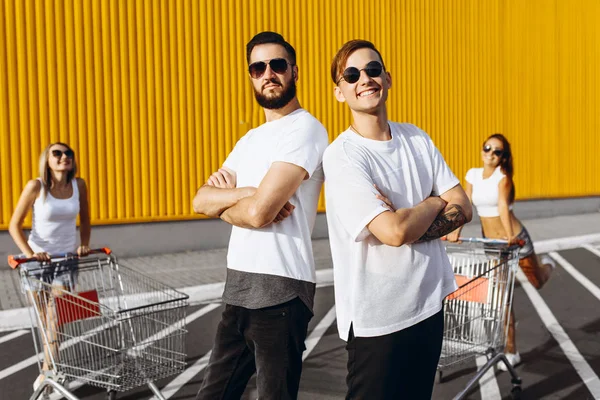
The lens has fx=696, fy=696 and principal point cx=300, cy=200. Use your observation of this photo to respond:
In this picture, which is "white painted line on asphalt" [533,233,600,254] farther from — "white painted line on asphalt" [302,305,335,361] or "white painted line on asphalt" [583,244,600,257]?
"white painted line on asphalt" [302,305,335,361]

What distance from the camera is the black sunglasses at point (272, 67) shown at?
9.46ft

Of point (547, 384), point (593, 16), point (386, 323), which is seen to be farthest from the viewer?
point (593, 16)

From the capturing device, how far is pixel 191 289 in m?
8.47

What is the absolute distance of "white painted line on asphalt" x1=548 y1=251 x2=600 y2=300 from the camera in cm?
877

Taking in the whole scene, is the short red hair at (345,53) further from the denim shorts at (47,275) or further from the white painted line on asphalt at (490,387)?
the white painted line on asphalt at (490,387)

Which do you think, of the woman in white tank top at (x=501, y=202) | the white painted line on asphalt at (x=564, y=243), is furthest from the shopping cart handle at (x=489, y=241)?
the white painted line on asphalt at (x=564, y=243)

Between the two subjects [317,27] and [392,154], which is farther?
[317,27]

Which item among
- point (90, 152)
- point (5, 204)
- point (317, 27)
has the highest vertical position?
point (317, 27)

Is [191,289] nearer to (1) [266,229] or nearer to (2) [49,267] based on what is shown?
(2) [49,267]

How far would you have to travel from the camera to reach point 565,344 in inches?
242

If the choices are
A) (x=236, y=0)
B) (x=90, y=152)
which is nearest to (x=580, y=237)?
(x=236, y=0)

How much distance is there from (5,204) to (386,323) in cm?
917

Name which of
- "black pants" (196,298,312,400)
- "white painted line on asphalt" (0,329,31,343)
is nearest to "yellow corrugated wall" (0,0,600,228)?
"white painted line on asphalt" (0,329,31,343)

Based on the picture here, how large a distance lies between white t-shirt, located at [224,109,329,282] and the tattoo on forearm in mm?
505
